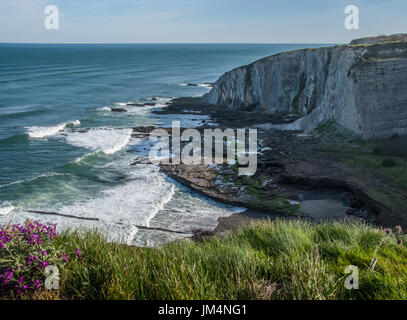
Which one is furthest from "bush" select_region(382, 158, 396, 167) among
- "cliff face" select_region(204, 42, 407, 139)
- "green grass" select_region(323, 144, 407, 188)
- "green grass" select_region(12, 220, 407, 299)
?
"green grass" select_region(12, 220, 407, 299)

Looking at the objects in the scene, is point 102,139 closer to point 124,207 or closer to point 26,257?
point 124,207

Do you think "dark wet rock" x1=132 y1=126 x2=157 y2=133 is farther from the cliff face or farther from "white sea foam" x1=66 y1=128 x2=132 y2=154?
the cliff face

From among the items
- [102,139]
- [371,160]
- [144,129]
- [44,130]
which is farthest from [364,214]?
[44,130]

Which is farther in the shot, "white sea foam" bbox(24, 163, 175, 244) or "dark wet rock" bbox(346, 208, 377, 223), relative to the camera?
"white sea foam" bbox(24, 163, 175, 244)

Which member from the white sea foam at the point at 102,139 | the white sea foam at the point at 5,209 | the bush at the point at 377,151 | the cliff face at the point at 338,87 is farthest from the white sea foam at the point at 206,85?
the white sea foam at the point at 5,209
